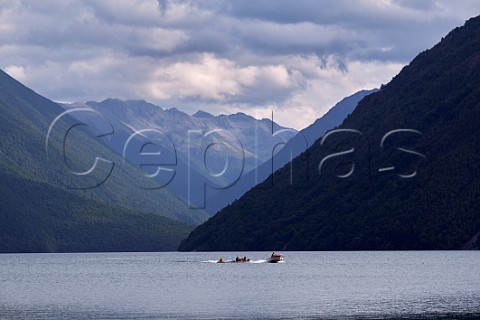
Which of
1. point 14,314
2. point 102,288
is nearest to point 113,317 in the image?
point 14,314

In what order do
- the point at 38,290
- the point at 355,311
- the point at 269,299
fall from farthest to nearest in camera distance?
1. the point at 38,290
2. the point at 269,299
3. the point at 355,311

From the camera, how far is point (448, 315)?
118m

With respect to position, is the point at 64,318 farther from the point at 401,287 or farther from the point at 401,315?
the point at 401,287

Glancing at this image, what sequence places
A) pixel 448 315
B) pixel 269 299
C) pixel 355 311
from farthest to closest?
pixel 269 299 → pixel 355 311 → pixel 448 315

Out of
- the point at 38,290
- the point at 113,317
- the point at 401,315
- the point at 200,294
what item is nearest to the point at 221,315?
the point at 113,317

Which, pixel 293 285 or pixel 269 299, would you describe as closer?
pixel 269 299

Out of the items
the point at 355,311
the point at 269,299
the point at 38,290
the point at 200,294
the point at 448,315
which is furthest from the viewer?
the point at 38,290

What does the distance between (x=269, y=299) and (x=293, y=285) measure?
107 feet

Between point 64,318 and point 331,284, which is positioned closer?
point 64,318

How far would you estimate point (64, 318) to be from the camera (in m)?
122

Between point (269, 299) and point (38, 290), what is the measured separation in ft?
168

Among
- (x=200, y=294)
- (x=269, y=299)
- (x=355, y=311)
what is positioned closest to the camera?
(x=355, y=311)

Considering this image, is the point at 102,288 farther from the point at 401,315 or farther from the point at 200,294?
the point at 401,315

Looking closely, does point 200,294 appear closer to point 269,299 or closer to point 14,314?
point 269,299
